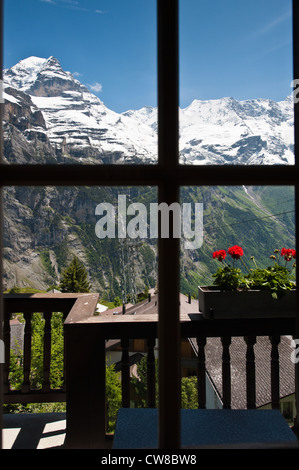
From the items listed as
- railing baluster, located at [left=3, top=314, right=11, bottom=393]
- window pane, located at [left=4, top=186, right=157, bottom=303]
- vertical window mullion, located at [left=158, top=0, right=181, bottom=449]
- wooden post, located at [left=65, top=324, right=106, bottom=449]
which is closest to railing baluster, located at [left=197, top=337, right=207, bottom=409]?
wooden post, located at [left=65, top=324, right=106, bottom=449]

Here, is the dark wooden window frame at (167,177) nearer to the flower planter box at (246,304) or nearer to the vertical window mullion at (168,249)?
the vertical window mullion at (168,249)

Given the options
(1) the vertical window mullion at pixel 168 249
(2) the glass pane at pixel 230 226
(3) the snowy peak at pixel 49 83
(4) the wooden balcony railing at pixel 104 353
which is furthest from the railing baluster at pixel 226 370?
(3) the snowy peak at pixel 49 83

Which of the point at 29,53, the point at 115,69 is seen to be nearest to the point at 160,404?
the point at 115,69

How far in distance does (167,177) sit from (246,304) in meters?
1.01

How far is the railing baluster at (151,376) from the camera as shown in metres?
1.30

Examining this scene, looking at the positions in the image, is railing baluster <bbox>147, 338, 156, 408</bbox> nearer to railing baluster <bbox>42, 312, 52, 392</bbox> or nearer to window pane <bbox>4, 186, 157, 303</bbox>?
railing baluster <bbox>42, 312, 52, 392</bbox>

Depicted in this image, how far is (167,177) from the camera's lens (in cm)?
51

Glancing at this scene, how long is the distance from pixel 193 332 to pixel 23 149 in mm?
50125

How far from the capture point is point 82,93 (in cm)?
5256

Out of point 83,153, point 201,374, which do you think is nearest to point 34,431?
point 201,374

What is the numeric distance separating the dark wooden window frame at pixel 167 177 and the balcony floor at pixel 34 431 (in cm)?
161

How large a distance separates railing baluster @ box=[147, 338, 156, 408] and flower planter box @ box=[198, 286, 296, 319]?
26cm

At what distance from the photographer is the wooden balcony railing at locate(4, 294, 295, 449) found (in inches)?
44.0

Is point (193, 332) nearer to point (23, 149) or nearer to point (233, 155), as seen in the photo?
point (23, 149)
